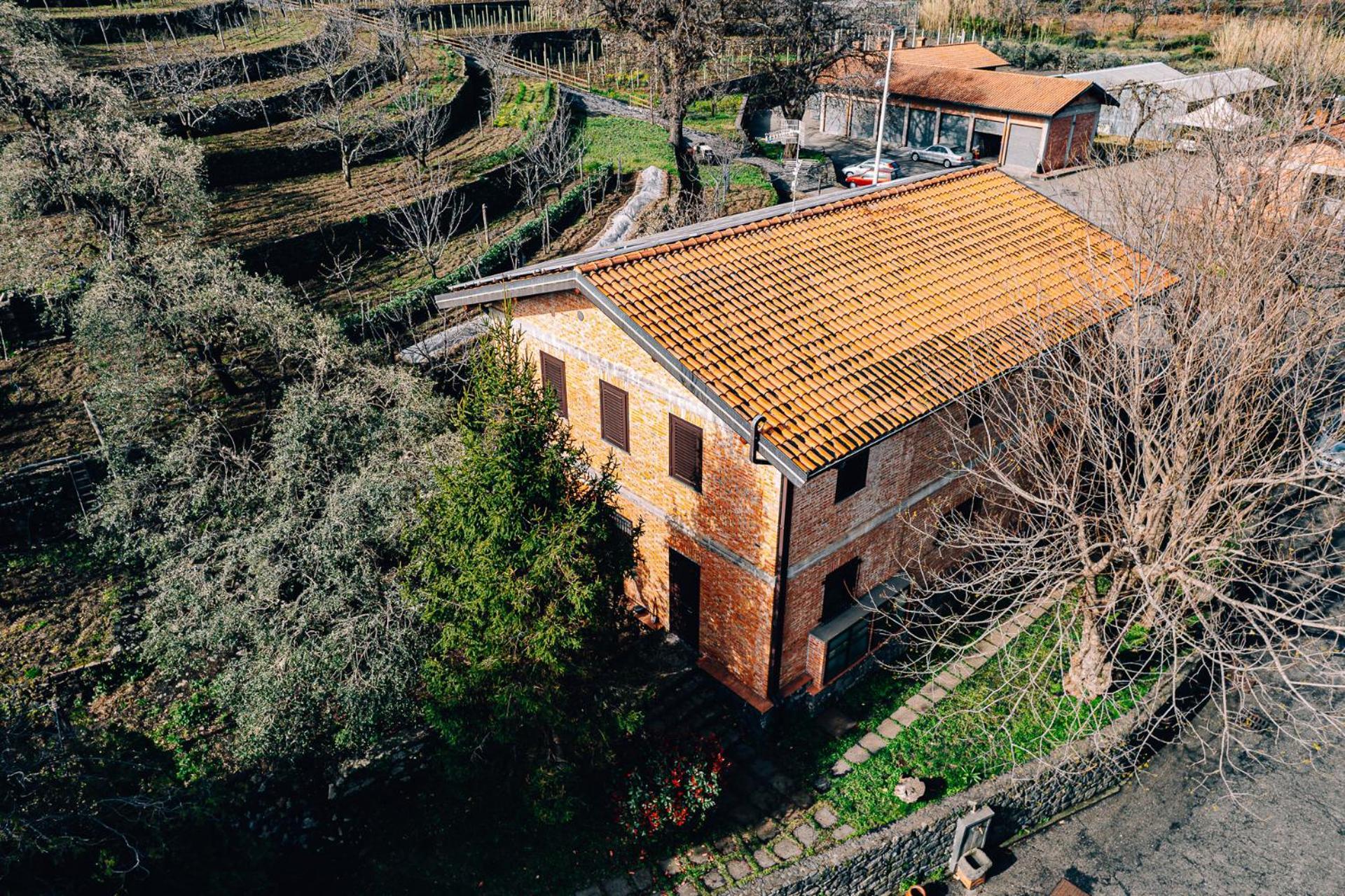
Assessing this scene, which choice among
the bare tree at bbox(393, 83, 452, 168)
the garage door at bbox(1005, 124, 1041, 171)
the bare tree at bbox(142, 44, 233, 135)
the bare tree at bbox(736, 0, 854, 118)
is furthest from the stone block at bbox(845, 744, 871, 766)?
the garage door at bbox(1005, 124, 1041, 171)

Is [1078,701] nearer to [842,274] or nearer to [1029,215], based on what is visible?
[842,274]

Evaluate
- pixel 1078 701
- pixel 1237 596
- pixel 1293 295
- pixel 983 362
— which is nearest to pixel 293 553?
pixel 983 362

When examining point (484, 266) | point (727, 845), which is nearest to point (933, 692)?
point (727, 845)

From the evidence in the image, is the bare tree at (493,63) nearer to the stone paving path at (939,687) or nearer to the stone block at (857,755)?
the stone paving path at (939,687)

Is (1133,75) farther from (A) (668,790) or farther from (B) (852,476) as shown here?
(A) (668,790)

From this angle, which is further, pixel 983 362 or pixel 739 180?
pixel 739 180

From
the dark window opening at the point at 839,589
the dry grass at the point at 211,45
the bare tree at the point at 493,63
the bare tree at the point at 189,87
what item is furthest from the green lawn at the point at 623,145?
the dark window opening at the point at 839,589

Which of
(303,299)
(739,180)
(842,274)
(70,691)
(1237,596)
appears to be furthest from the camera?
(739,180)
